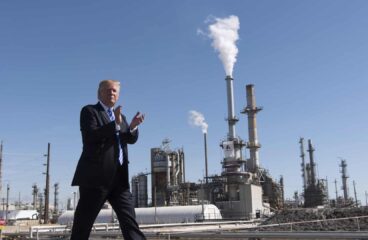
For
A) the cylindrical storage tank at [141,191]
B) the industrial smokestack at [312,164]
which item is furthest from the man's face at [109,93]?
the industrial smokestack at [312,164]

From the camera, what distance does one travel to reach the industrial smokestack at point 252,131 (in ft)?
232

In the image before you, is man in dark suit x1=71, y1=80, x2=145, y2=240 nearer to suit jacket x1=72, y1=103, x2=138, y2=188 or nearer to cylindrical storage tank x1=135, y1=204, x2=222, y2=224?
suit jacket x1=72, y1=103, x2=138, y2=188

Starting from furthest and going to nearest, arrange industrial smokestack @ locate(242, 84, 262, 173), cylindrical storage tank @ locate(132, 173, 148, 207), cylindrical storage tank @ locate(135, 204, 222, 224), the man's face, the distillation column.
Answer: industrial smokestack @ locate(242, 84, 262, 173) < cylindrical storage tank @ locate(132, 173, 148, 207) < the distillation column < cylindrical storage tank @ locate(135, 204, 222, 224) < the man's face

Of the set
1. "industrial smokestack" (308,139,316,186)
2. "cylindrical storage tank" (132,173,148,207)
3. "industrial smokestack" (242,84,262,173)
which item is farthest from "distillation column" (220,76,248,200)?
"industrial smokestack" (308,139,316,186)

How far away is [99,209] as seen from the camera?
149 inches

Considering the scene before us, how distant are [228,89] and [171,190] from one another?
60.0ft

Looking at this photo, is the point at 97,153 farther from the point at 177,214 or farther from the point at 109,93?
the point at 177,214

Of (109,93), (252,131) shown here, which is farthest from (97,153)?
(252,131)

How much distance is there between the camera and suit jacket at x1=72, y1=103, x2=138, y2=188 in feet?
12.0

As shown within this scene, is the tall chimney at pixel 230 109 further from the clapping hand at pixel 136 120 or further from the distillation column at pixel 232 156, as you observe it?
the clapping hand at pixel 136 120

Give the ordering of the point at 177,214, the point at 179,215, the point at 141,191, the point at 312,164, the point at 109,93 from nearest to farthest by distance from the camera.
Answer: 1. the point at 109,93
2. the point at 179,215
3. the point at 177,214
4. the point at 141,191
5. the point at 312,164

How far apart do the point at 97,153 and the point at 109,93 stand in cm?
61

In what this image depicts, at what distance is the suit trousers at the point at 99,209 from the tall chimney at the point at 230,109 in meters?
62.0

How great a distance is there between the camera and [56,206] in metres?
98.8
